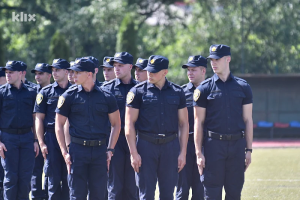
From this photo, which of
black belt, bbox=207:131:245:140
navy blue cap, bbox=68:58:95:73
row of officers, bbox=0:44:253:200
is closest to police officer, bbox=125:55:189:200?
row of officers, bbox=0:44:253:200

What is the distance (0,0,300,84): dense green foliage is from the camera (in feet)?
90.5

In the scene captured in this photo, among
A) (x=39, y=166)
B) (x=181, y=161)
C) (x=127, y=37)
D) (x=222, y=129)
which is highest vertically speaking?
(x=127, y=37)

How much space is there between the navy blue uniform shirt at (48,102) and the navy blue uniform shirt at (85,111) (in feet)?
5.52

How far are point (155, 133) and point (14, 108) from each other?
283 cm

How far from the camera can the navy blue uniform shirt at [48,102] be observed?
862 centimetres

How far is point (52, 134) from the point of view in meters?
8.72

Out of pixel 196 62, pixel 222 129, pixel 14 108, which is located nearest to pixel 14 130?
pixel 14 108

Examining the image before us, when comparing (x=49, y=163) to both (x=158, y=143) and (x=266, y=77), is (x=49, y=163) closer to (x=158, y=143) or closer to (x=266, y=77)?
(x=158, y=143)

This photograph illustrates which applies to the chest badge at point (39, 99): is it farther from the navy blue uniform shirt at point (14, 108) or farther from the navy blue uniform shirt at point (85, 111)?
the navy blue uniform shirt at point (85, 111)

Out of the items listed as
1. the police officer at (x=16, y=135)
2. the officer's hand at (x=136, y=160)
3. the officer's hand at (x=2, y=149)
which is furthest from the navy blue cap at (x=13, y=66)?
the officer's hand at (x=136, y=160)

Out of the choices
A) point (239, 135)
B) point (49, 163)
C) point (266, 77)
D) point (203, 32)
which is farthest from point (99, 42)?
point (239, 135)

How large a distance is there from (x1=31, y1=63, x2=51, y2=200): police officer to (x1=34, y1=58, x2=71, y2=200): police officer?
2.39 ft

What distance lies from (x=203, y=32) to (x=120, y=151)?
20818 millimetres

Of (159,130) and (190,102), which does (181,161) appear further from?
(190,102)
